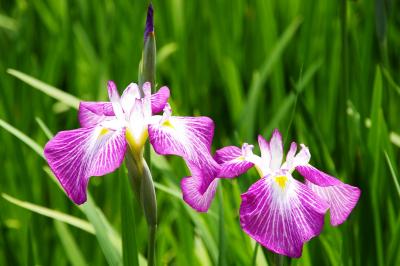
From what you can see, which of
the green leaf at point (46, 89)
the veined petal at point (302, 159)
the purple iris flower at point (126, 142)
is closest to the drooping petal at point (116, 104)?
the purple iris flower at point (126, 142)

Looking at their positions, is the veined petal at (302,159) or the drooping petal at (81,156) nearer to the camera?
the drooping petal at (81,156)

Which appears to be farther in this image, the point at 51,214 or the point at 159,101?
the point at 51,214

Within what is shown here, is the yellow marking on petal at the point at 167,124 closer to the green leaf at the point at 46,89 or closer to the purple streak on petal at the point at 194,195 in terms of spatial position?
the purple streak on petal at the point at 194,195

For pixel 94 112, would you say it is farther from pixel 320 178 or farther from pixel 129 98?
pixel 320 178

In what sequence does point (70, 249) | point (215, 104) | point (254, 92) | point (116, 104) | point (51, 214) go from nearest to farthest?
point (116, 104), point (51, 214), point (70, 249), point (254, 92), point (215, 104)

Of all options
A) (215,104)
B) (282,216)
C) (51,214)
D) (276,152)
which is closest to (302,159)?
(276,152)

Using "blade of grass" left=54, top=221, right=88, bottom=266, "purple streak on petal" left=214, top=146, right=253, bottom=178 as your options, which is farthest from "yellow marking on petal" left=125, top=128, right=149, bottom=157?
"blade of grass" left=54, top=221, right=88, bottom=266
